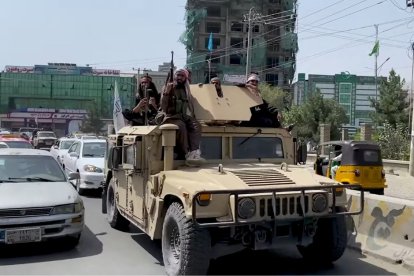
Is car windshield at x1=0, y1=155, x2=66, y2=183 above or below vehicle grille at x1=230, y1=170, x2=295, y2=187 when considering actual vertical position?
below

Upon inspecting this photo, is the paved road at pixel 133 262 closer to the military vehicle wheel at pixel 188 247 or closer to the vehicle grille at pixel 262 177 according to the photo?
the military vehicle wheel at pixel 188 247

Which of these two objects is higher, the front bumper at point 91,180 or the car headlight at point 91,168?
the car headlight at point 91,168

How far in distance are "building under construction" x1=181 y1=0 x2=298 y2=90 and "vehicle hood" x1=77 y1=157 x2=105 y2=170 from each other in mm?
71814

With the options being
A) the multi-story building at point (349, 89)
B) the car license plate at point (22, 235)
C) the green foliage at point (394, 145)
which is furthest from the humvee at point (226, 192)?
the multi-story building at point (349, 89)

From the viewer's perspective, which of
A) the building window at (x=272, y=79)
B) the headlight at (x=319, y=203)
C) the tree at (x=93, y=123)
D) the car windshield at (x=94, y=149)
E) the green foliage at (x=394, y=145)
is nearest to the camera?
the headlight at (x=319, y=203)

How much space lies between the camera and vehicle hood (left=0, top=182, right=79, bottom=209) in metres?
6.80

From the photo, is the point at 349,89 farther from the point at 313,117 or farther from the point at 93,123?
the point at 313,117

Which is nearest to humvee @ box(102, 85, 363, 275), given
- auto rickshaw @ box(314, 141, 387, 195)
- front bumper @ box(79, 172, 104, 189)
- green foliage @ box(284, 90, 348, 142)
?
front bumper @ box(79, 172, 104, 189)

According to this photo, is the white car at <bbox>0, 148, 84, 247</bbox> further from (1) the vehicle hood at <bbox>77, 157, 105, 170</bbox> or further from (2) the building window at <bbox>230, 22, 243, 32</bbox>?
(2) the building window at <bbox>230, 22, 243, 32</bbox>

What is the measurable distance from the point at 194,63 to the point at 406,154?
64.2 m

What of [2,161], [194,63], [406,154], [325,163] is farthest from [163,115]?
[194,63]

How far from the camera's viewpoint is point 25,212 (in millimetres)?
6758

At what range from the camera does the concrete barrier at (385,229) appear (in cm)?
669

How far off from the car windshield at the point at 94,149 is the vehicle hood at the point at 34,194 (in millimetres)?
6992
